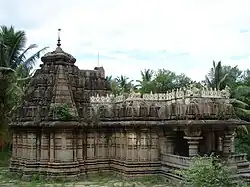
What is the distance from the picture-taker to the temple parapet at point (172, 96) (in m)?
16.6

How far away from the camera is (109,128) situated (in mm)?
19312

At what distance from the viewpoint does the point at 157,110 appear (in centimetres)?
1805

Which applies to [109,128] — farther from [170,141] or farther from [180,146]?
[180,146]

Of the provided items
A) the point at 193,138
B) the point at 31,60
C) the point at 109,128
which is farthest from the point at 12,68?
the point at 193,138

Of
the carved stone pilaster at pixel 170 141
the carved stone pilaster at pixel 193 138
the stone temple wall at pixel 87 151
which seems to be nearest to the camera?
the carved stone pilaster at pixel 193 138

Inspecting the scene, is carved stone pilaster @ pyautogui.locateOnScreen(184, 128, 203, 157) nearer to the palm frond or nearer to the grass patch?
the grass patch

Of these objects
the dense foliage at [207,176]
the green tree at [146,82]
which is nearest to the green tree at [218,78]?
the green tree at [146,82]

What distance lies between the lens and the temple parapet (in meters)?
16.6

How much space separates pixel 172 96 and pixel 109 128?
13.1 ft

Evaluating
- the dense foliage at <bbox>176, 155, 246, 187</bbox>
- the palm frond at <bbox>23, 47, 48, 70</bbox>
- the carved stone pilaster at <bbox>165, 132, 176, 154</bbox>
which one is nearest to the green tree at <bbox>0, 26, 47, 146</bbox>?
the palm frond at <bbox>23, 47, 48, 70</bbox>

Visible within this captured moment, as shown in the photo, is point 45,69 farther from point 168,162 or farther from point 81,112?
point 168,162

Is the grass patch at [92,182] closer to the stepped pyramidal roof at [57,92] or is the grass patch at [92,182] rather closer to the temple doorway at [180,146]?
the temple doorway at [180,146]

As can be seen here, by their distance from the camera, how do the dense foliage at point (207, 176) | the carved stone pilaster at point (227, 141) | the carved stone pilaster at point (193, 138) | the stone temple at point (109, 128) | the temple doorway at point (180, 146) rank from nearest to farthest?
the dense foliage at point (207, 176)
the carved stone pilaster at point (193, 138)
the stone temple at point (109, 128)
the carved stone pilaster at point (227, 141)
the temple doorway at point (180, 146)

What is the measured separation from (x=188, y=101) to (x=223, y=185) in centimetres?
538
